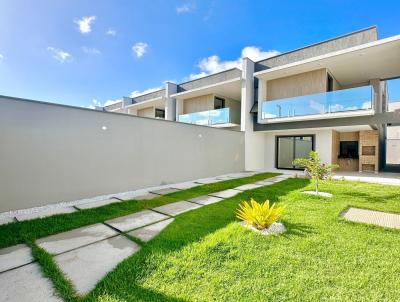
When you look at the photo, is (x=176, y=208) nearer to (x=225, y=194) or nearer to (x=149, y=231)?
(x=149, y=231)

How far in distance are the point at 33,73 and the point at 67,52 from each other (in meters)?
2.43

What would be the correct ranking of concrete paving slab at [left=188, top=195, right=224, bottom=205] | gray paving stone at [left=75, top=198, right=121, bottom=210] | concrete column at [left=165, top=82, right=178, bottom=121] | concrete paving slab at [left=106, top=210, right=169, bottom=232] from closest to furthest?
concrete paving slab at [left=106, top=210, right=169, bottom=232], gray paving stone at [left=75, top=198, right=121, bottom=210], concrete paving slab at [left=188, top=195, right=224, bottom=205], concrete column at [left=165, top=82, right=178, bottom=121]

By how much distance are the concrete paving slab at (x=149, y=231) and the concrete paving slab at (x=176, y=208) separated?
583 millimetres

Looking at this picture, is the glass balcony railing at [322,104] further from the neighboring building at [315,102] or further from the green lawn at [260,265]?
the green lawn at [260,265]

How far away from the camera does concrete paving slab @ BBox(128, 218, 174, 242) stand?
321cm

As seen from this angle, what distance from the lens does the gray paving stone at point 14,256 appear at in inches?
93.6

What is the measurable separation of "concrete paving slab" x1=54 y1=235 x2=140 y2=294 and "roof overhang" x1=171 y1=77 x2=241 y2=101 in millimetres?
11778

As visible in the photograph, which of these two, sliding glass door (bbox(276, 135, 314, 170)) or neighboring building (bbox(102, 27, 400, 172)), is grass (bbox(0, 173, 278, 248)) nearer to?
neighboring building (bbox(102, 27, 400, 172))

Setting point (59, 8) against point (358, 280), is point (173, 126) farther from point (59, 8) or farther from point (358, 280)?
point (358, 280)

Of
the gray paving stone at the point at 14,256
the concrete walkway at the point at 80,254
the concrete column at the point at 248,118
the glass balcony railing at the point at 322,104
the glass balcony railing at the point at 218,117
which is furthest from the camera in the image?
the glass balcony railing at the point at 218,117

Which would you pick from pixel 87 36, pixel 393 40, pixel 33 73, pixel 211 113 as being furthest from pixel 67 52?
pixel 393 40

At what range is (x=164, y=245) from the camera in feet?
9.37

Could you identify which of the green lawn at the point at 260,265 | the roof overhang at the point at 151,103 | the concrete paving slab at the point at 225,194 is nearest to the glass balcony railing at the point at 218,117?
the roof overhang at the point at 151,103

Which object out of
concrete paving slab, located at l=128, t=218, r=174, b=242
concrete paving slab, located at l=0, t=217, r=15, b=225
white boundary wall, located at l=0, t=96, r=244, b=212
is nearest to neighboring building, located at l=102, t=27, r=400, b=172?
white boundary wall, located at l=0, t=96, r=244, b=212
